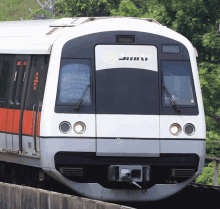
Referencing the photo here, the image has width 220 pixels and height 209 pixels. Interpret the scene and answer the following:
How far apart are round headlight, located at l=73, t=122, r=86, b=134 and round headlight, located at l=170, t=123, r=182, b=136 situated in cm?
136

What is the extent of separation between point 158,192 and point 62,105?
6.79ft

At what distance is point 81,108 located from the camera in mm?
8188

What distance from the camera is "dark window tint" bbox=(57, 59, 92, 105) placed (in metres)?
8.23

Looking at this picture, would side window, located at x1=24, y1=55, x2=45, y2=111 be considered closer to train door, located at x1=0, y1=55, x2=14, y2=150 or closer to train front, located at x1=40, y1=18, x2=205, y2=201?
train front, located at x1=40, y1=18, x2=205, y2=201

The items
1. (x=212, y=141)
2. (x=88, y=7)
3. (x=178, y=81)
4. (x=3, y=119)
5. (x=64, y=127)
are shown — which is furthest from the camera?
(x=88, y=7)

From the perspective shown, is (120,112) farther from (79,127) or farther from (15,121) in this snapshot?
(15,121)

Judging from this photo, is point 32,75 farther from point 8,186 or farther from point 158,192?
point 158,192

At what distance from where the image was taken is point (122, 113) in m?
8.18

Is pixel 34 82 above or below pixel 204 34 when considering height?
below

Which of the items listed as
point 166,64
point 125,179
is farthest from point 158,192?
point 166,64

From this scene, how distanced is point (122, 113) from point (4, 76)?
298 cm

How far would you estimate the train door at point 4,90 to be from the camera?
9.84 m

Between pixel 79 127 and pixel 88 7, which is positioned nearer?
pixel 79 127

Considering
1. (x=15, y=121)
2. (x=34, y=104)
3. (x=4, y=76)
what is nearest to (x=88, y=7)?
(x=4, y=76)
